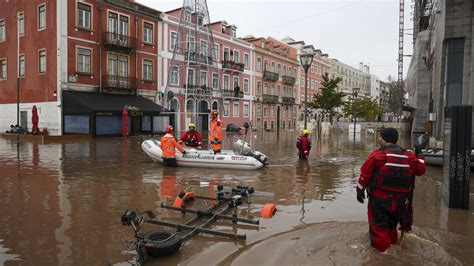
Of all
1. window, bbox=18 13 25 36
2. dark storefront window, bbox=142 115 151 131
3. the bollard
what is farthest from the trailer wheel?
window, bbox=18 13 25 36

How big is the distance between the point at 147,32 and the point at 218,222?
29.3 meters

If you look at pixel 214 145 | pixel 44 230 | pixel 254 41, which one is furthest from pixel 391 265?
pixel 254 41

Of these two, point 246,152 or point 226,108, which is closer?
point 246,152

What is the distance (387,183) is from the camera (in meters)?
4.62

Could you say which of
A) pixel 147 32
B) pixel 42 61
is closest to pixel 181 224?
pixel 42 61

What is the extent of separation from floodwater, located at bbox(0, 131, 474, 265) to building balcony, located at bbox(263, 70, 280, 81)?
127 feet

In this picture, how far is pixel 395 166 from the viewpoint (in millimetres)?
4594

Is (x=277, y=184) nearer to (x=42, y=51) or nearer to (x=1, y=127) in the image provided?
(x=42, y=51)

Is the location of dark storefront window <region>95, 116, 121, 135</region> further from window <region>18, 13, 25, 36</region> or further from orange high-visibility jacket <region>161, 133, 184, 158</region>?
orange high-visibility jacket <region>161, 133, 184, 158</region>

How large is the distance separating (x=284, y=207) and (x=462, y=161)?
138 inches

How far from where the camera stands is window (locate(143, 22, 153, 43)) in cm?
3225

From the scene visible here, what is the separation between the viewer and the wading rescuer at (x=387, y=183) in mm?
4598

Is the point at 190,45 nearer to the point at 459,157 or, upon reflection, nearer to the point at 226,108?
the point at 226,108

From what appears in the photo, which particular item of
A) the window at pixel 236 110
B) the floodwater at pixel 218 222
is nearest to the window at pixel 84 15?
the floodwater at pixel 218 222
